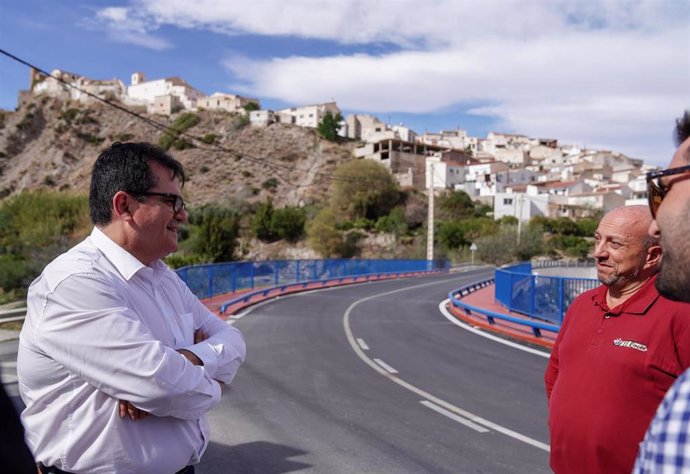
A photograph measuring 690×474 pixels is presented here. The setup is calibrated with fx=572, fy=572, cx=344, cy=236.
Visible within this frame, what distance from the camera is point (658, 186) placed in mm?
1625

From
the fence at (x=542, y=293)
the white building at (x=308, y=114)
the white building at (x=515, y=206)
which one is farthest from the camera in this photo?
the white building at (x=308, y=114)

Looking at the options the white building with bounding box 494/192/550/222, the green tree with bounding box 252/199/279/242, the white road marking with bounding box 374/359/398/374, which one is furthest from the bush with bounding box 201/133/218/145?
the white road marking with bounding box 374/359/398/374

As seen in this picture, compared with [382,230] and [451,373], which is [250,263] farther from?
[382,230]

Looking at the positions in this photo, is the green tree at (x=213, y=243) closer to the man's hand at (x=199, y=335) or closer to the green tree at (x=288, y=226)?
the green tree at (x=288, y=226)

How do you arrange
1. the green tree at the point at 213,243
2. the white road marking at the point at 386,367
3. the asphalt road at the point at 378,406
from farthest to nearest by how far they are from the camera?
1. the green tree at the point at 213,243
2. the white road marking at the point at 386,367
3. the asphalt road at the point at 378,406

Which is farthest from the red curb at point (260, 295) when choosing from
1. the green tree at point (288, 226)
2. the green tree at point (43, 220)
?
the green tree at point (288, 226)

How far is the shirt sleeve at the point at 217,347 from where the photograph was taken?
97.2 inches

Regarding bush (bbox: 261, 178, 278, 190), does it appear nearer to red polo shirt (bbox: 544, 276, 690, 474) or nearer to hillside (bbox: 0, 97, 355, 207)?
hillside (bbox: 0, 97, 355, 207)

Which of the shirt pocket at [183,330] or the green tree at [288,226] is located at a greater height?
the shirt pocket at [183,330]

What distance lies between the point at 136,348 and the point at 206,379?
359mm

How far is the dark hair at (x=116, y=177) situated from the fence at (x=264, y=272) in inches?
585

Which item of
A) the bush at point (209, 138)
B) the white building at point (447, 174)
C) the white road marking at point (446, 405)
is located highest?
the bush at point (209, 138)

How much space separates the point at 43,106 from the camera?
128625 millimetres

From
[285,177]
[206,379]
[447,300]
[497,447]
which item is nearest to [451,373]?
[497,447]
